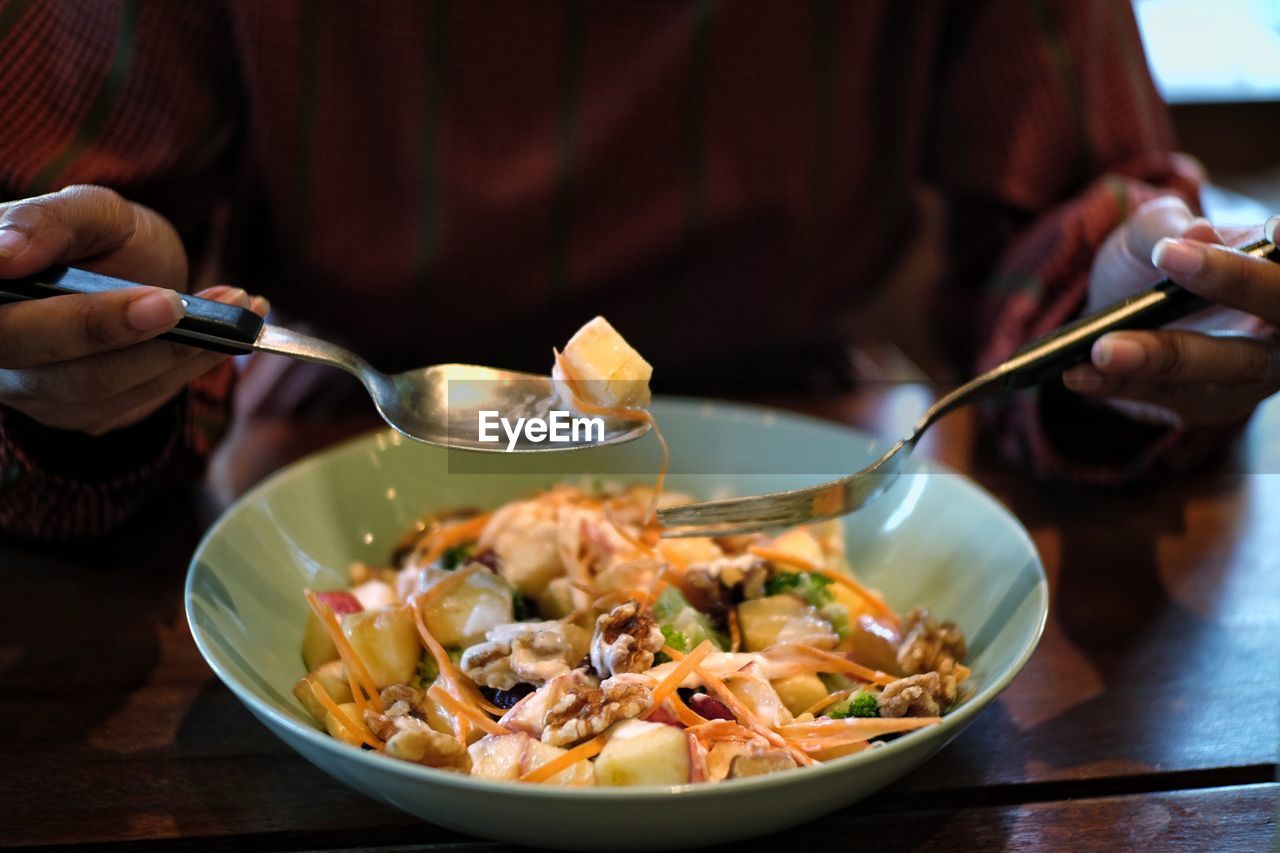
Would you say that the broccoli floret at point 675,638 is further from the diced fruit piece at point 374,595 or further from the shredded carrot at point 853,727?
the diced fruit piece at point 374,595

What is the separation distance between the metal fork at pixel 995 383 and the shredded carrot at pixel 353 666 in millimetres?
283

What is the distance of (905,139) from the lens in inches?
59.7

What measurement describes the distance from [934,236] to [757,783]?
267 centimetres

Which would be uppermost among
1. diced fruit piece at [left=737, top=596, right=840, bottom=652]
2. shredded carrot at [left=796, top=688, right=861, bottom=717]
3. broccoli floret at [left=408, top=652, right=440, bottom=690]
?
diced fruit piece at [left=737, top=596, right=840, bottom=652]

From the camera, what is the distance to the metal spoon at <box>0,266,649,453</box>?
0.77 m

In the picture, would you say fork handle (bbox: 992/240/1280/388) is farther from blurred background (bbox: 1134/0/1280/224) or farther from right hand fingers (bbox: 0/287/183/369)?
blurred background (bbox: 1134/0/1280/224)

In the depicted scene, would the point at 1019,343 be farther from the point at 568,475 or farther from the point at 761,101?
the point at 568,475

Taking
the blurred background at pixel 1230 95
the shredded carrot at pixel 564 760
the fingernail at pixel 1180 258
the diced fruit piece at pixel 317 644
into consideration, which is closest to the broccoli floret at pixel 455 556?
the diced fruit piece at pixel 317 644

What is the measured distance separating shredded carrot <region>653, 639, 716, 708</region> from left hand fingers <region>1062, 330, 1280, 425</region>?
1.43ft

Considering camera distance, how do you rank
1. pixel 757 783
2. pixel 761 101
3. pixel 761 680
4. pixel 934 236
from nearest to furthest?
pixel 757 783, pixel 761 680, pixel 761 101, pixel 934 236

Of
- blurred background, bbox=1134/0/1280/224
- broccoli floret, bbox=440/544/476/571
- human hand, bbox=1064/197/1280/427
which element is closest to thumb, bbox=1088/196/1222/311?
human hand, bbox=1064/197/1280/427

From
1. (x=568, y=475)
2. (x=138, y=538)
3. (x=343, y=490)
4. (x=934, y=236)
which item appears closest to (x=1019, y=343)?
(x=568, y=475)

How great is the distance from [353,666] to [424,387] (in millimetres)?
260

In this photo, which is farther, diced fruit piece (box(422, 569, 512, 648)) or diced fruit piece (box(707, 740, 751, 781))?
diced fruit piece (box(422, 569, 512, 648))
